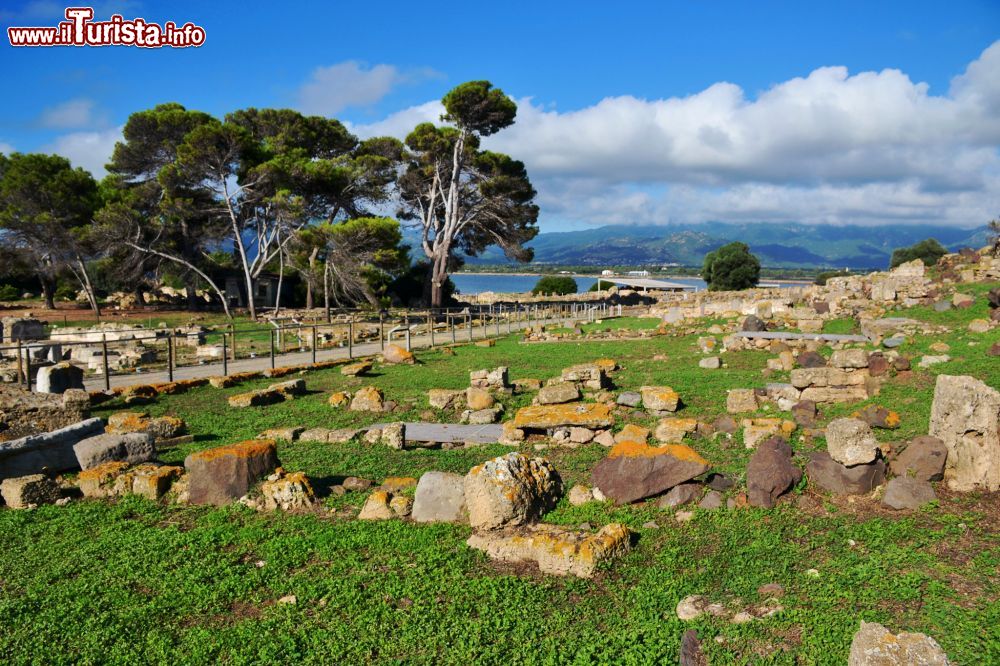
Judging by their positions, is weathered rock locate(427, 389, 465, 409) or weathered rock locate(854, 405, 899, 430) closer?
weathered rock locate(854, 405, 899, 430)

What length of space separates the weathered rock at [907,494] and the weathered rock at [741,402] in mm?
4816

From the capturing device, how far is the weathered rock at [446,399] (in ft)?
46.3

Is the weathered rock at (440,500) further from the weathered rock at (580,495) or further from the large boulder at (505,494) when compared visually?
the weathered rock at (580,495)

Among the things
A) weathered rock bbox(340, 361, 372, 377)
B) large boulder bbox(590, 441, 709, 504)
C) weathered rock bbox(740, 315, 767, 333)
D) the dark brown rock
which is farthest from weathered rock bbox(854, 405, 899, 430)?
weathered rock bbox(740, 315, 767, 333)

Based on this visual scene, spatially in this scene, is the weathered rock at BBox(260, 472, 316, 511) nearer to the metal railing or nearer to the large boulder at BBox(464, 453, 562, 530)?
the large boulder at BBox(464, 453, 562, 530)

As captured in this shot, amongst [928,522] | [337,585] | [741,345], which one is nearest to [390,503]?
[337,585]

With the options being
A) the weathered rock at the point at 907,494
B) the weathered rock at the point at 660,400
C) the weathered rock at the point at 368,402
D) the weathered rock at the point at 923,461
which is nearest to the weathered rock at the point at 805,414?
the weathered rock at the point at 660,400

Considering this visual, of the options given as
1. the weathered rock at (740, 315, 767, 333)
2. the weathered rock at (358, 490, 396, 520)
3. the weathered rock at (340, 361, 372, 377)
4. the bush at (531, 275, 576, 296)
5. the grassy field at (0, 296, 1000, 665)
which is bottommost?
the grassy field at (0, 296, 1000, 665)

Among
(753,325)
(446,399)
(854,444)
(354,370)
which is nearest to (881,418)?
(854,444)

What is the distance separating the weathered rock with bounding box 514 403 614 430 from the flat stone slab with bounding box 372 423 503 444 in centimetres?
68

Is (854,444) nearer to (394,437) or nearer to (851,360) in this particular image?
(394,437)

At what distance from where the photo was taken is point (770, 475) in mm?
7777

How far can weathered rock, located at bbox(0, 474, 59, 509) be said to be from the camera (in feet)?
26.7

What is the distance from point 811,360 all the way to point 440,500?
13.3 m
